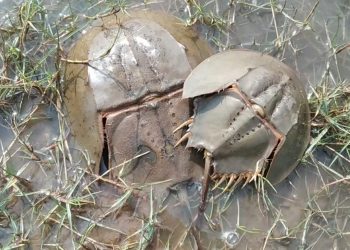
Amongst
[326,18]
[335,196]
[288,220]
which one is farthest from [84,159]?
[326,18]

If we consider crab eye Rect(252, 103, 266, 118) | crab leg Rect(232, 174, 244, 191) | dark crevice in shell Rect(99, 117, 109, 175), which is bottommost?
crab leg Rect(232, 174, 244, 191)

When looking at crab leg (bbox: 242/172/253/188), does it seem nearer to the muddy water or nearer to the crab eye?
the muddy water

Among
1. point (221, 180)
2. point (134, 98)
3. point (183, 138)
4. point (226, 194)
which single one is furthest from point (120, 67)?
point (226, 194)

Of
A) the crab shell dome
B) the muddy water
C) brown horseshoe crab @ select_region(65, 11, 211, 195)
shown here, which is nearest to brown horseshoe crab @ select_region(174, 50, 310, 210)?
the crab shell dome

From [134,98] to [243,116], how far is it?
62 cm

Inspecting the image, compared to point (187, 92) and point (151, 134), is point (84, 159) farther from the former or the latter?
point (187, 92)

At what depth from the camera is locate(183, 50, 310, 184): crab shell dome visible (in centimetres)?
374

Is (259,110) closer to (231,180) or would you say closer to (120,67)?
(231,180)

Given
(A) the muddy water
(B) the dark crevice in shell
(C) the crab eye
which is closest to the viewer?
(C) the crab eye

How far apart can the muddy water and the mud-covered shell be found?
302 mm

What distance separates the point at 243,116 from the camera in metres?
3.73

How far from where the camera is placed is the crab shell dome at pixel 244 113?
3.74m

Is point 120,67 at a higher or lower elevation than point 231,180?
higher

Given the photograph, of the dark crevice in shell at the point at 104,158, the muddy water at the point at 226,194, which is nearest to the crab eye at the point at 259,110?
the muddy water at the point at 226,194
